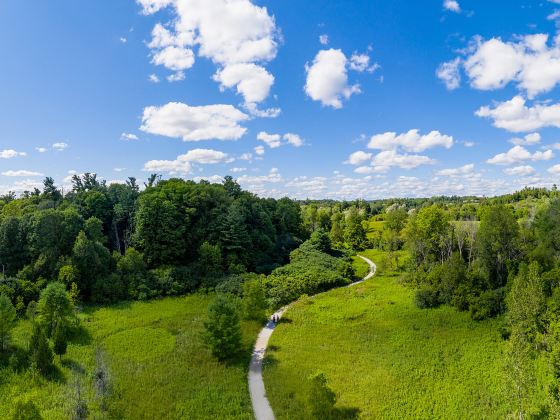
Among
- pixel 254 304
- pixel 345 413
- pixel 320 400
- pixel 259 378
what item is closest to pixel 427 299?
pixel 254 304

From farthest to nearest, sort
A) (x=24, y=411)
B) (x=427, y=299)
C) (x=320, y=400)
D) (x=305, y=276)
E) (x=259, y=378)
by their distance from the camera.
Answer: (x=305, y=276) < (x=427, y=299) < (x=259, y=378) < (x=320, y=400) < (x=24, y=411)

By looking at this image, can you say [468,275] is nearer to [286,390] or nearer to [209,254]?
[286,390]

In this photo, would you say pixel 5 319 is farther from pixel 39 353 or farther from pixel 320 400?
pixel 320 400

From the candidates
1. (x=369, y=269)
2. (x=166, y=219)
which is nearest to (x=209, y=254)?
(x=166, y=219)

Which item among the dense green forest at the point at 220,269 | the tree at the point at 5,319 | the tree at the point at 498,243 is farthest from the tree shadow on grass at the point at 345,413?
the tree at the point at 498,243

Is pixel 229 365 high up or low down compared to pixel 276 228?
Result: down

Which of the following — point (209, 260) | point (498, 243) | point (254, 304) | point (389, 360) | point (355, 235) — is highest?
point (498, 243)
